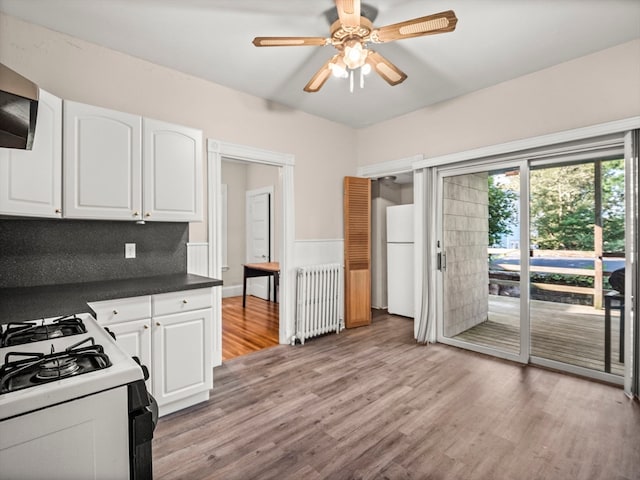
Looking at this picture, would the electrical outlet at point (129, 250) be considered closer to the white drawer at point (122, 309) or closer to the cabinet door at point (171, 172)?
the cabinet door at point (171, 172)

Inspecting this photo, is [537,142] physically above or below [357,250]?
above

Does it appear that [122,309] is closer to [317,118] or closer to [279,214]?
[279,214]

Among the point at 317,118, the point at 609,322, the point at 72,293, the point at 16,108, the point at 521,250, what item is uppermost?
the point at 317,118

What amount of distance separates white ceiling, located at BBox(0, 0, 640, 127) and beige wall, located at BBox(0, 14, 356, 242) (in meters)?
0.11

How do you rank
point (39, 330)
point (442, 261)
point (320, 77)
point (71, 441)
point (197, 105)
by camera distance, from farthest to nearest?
point (442, 261), point (197, 105), point (320, 77), point (39, 330), point (71, 441)

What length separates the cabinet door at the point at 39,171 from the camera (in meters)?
1.82

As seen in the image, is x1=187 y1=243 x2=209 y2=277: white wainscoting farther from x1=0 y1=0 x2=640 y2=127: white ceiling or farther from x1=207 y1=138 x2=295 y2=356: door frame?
x1=0 y1=0 x2=640 y2=127: white ceiling

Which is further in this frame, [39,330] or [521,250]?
[521,250]

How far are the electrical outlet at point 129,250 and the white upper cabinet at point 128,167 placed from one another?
35 centimetres

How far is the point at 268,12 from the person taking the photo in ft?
7.11

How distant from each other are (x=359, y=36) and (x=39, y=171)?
7.09ft

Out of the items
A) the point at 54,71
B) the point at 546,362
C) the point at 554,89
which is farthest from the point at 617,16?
the point at 54,71

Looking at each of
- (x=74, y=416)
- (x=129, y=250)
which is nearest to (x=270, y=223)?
(x=129, y=250)

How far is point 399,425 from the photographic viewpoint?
213cm
